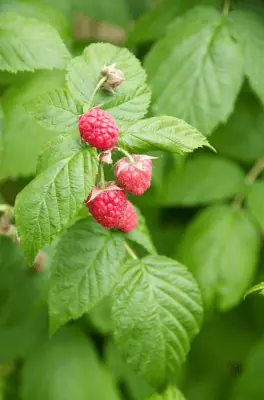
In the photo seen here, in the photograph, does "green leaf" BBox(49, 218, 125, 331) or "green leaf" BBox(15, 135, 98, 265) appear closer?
"green leaf" BBox(15, 135, 98, 265)

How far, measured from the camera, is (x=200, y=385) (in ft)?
5.77

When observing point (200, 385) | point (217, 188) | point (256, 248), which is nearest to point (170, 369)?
point (256, 248)

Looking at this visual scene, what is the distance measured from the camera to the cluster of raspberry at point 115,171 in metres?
0.74

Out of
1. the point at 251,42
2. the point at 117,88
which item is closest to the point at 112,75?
the point at 117,88

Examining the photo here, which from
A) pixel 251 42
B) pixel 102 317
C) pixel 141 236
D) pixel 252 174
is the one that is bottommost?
pixel 102 317

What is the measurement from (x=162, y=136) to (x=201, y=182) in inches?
29.5

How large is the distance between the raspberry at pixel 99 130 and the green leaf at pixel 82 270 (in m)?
0.21

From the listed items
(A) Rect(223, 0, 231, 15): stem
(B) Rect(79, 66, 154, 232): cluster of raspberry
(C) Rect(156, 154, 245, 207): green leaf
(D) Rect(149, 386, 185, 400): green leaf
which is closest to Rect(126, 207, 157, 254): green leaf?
(B) Rect(79, 66, 154, 232): cluster of raspberry

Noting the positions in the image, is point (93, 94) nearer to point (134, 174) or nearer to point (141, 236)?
point (134, 174)

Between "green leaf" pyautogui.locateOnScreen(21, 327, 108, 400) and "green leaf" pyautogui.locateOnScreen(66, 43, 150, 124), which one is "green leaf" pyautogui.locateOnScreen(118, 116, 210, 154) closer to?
"green leaf" pyautogui.locateOnScreen(66, 43, 150, 124)

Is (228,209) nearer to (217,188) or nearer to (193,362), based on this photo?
(217,188)

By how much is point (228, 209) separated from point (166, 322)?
603 millimetres

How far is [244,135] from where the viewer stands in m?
1.55

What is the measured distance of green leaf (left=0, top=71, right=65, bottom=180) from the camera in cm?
126
